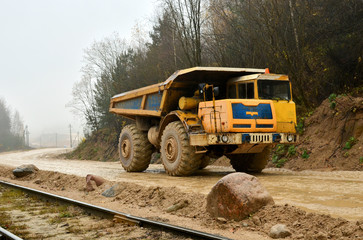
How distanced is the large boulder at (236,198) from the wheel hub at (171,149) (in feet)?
18.0

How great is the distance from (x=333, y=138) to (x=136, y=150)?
6886 millimetres

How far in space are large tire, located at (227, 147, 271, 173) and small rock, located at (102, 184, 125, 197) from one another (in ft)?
15.5

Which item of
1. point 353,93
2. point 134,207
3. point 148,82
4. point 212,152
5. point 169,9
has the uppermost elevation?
point 169,9

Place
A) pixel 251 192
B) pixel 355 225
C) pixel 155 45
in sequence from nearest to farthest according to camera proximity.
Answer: pixel 355 225 → pixel 251 192 → pixel 155 45

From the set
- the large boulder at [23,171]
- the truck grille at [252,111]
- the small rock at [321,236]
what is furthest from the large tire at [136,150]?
the small rock at [321,236]

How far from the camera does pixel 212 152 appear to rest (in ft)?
39.1

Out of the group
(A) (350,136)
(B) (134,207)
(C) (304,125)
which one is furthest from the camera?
(C) (304,125)

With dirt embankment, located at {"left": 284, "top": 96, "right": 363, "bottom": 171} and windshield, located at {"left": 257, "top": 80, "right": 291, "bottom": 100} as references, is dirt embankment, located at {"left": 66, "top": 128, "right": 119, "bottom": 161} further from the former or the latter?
windshield, located at {"left": 257, "top": 80, "right": 291, "bottom": 100}

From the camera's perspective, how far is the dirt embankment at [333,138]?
12.7 meters

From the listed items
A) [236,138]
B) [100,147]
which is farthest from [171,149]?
[100,147]

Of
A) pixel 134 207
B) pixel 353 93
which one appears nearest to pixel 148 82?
pixel 353 93

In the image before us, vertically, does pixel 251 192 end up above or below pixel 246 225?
above

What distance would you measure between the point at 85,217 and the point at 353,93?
Result: 11615 millimetres

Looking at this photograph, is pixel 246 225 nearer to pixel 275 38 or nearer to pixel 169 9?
pixel 275 38
